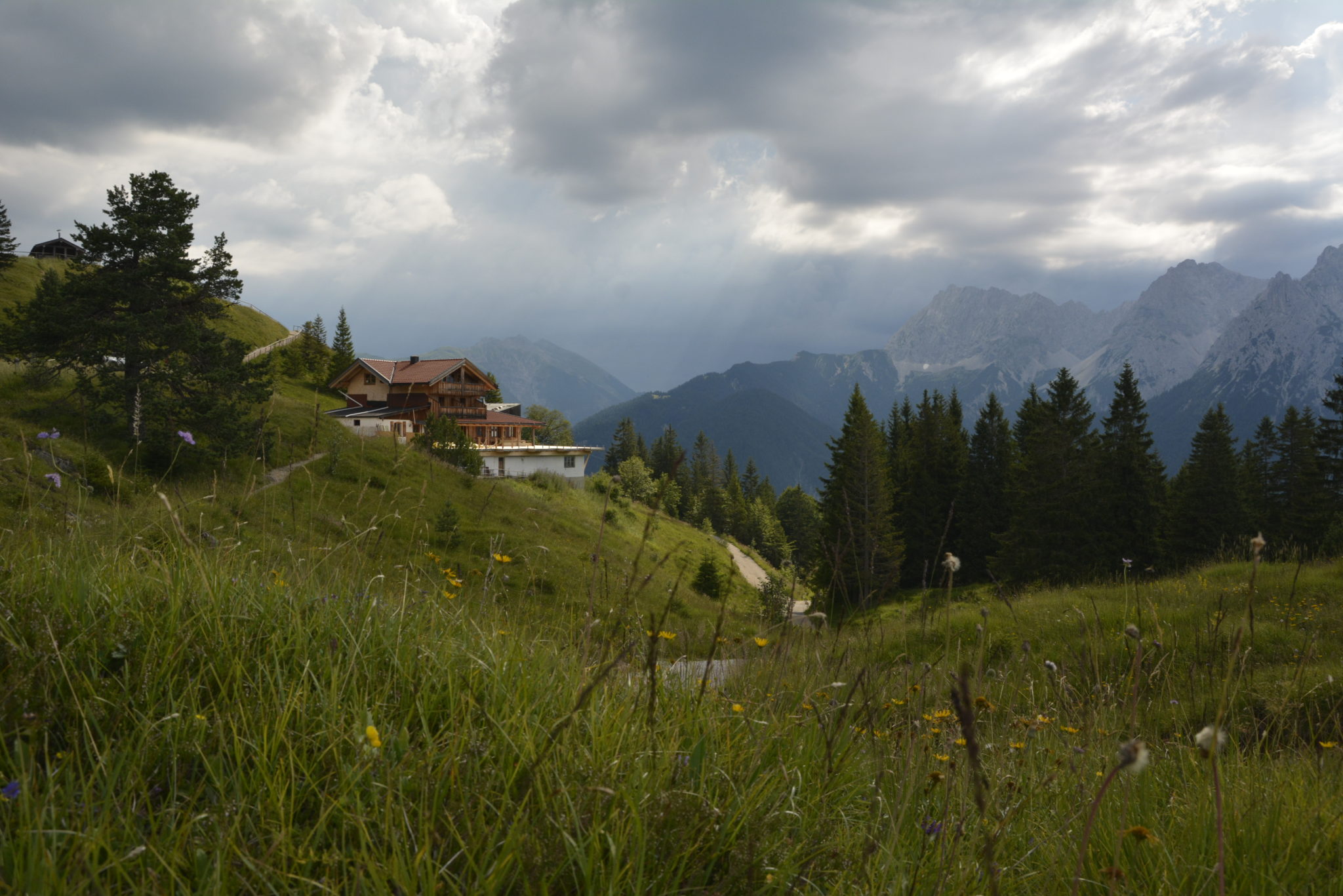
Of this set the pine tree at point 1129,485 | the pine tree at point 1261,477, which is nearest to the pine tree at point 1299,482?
the pine tree at point 1261,477

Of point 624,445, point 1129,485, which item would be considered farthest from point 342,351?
point 1129,485

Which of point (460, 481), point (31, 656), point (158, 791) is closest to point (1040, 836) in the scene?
point (158, 791)

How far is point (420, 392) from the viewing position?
198ft

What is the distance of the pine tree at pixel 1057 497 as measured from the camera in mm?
41750

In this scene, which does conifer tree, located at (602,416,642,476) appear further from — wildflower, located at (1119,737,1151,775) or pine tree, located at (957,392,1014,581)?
wildflower, located at (1119,737,1151,775)

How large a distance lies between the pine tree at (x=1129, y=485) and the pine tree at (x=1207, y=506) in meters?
1.11

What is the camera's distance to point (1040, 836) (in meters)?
2.66

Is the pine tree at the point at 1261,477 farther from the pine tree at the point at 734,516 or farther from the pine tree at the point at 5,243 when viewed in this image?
the pine tree at the point at 5,243

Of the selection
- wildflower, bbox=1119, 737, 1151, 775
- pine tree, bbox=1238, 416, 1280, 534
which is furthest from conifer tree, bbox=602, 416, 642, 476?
wildflower, bbox=1119, 737, 1151, 775

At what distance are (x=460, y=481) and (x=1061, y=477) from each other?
35104mm

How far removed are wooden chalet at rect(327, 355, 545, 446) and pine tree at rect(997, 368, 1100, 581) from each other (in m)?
43.1

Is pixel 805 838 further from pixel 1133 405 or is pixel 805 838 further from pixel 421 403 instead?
Answer: pixel 421 403

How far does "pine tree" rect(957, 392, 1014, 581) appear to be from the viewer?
5375 centimetres

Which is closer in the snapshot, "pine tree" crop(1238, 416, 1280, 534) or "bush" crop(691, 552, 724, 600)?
"bush" crop(691, 552, 724, 600)
